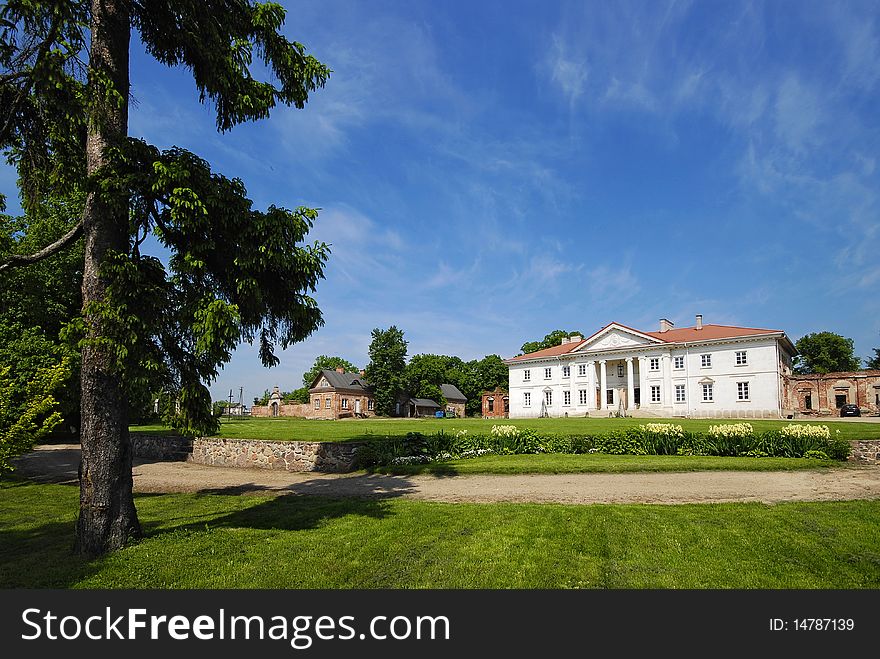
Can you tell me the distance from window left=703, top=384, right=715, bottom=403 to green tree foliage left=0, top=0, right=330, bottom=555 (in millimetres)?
46180

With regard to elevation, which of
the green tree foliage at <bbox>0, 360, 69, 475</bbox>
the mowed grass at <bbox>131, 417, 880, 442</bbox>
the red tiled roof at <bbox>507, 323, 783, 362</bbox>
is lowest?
the mowed grass at <bbox>131, 417, 880, 442</bbox>

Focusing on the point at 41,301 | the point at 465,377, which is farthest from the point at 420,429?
the point at 465,377

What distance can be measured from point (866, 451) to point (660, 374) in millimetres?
36518

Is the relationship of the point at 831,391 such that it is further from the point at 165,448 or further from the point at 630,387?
the point at 165,448

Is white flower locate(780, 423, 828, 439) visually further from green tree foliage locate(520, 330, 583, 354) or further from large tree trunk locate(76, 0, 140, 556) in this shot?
green tree foliage locate(520, 330, 583, 354)

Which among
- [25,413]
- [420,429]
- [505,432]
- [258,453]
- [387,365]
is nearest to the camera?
[25,413]

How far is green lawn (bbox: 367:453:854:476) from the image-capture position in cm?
1235

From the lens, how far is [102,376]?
6234 mm

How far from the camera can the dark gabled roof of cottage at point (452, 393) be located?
7251cm

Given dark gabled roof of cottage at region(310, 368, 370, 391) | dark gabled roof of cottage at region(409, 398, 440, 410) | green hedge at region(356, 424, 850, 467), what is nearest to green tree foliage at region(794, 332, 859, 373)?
dark gabled roof of cottage at region(409, 398, 440, 410)

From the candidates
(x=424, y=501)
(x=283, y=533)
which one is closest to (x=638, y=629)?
(x=283, y=533)

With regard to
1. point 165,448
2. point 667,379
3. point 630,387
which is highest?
point 667,379

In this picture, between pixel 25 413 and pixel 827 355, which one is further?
pixel 827 355

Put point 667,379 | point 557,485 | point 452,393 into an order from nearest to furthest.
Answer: point 557,485, point 667,379, point 452,393
